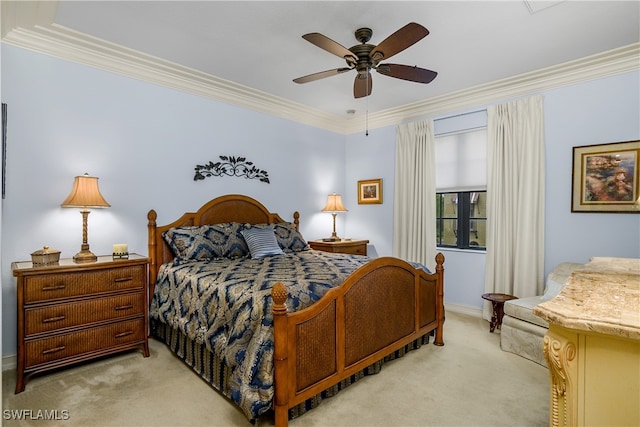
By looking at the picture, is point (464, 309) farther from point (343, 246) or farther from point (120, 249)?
point (120, 249)

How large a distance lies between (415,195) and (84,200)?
12.0 feet

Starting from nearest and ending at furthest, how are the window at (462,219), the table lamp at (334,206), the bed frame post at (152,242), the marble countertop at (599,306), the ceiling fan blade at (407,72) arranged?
the marble countertop at (599,306) → the ceiling fan blade at (407,72) → the bed frame post at (152,242) → the window at (462,219) → the table lamp at (334,206)

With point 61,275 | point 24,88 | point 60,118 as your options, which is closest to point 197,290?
point 61,275

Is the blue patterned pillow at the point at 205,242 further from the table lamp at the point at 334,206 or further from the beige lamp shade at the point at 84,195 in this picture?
the table lamp at the point at 334,206

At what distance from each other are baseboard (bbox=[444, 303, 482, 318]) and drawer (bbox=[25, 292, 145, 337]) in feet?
11.5

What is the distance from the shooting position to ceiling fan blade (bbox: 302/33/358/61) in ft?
7.09

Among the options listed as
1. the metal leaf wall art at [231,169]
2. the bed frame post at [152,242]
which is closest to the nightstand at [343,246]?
the metal leaf wall art at [231,169]

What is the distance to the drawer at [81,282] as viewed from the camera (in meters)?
2.40

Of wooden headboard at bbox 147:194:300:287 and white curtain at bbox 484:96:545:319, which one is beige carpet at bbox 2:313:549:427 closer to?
wooden headboard at bbox 147:194:300:287

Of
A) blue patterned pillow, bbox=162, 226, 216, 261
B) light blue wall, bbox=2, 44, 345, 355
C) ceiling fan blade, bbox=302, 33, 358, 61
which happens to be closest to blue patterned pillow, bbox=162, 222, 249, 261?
blue patterned pillow, bbox=162, 226, 216, 261

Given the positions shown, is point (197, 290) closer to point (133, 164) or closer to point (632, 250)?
point (133, 164)

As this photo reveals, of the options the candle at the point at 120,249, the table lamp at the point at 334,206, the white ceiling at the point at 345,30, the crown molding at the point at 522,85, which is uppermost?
the white ceiling at the point at 345,30

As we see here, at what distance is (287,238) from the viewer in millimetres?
4016

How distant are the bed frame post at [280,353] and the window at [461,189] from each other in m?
3.15
